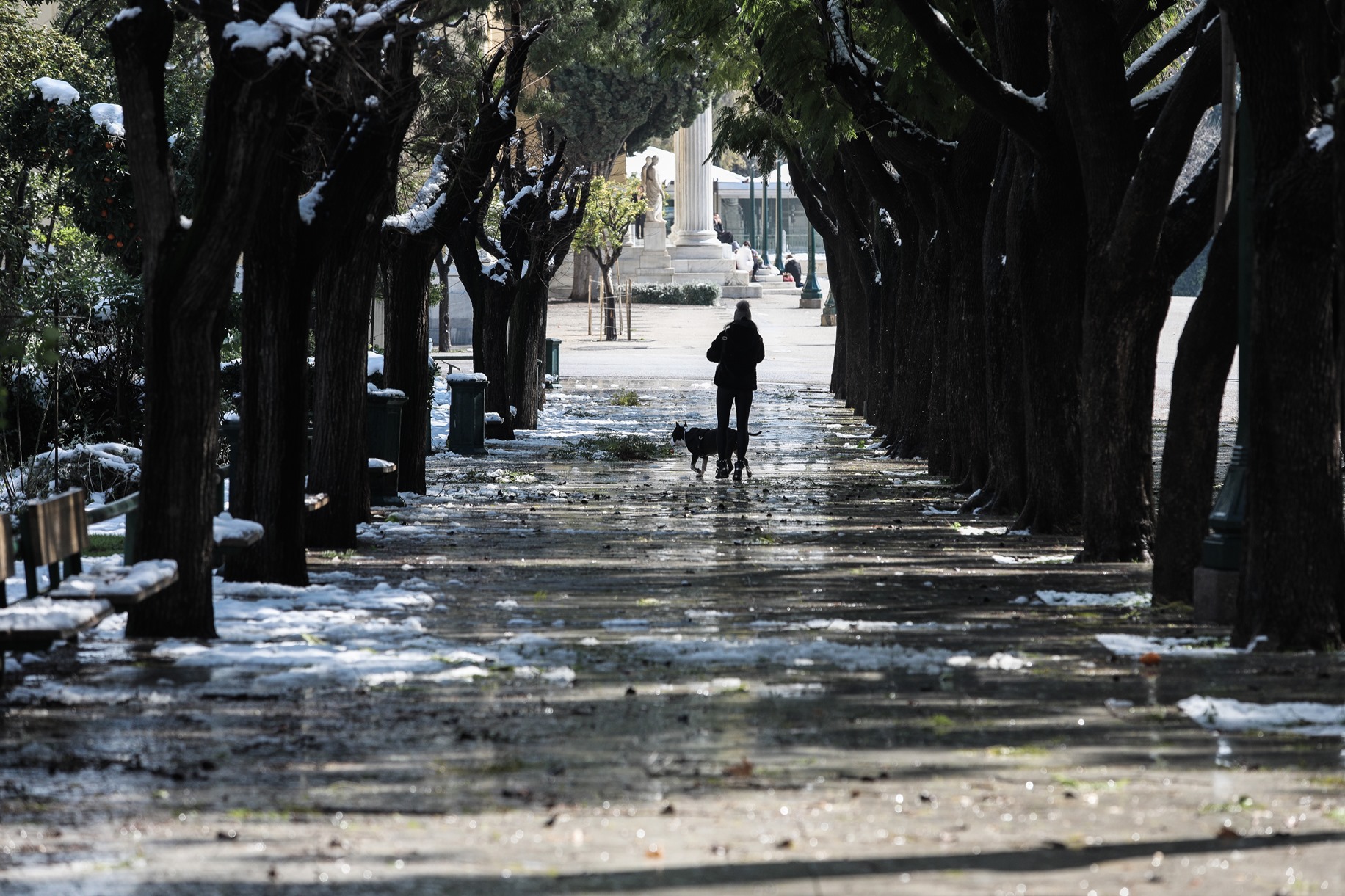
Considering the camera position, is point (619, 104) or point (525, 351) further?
point (619, 104)

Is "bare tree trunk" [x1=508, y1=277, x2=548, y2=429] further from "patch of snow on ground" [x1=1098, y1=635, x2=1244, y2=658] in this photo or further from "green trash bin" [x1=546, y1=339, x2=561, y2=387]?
"patch of snow on ground" [x1=1098, y1=635, x2=1244, y2=658]

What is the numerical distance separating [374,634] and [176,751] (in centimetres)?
316

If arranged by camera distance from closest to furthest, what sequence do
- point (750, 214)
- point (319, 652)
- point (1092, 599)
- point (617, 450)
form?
point (319, 652), point (1092, 599), point (617, 450), point (750, 214)

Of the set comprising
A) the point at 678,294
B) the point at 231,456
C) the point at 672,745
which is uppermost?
the point at 678,294

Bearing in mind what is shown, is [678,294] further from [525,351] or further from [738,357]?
[738,357]

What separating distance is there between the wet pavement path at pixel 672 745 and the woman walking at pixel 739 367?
809 cm

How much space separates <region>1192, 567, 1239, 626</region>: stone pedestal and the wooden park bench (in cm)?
553

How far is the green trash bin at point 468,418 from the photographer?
25875 millimetres

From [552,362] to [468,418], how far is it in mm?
19615

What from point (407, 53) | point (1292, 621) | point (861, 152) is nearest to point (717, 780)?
point (1292, 621)

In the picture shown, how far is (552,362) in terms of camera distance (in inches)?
1797

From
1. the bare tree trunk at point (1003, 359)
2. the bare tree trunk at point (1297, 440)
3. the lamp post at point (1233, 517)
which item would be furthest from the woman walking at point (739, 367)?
the bare tree trunk at point (1297, 440)

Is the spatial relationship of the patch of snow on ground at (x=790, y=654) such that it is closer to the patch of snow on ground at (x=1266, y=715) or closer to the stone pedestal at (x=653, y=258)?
the patch of snow on ground at (x=1266, y=715)

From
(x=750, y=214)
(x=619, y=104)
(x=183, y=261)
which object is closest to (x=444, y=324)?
(x=619, y=104)
